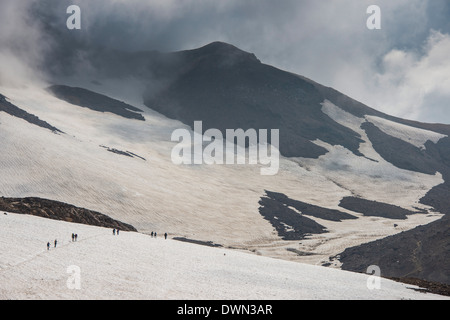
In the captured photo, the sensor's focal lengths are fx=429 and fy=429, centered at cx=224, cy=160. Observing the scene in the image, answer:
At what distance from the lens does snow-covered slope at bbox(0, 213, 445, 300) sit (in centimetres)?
2498

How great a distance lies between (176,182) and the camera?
96.1 m

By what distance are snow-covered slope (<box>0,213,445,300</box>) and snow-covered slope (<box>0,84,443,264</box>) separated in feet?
88.5

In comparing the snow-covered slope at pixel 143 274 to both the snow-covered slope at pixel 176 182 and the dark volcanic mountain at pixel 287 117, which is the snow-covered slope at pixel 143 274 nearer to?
the snow-covered slope at pixel 176 182

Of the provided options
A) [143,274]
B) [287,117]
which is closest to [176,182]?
[143,274]

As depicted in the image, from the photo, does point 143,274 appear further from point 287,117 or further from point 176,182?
point 287,117

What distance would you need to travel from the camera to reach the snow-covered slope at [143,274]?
2498cm

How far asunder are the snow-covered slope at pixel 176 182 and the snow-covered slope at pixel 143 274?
2697 centimetres

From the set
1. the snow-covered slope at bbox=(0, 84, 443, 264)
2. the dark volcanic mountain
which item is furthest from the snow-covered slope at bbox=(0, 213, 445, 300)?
the dark volcanic mountain

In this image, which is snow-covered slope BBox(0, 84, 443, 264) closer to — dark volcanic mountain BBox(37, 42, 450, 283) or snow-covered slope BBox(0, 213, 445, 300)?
dark volcanic mountain BBox(37, 42, 450, 283)

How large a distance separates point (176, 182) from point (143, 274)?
218ft

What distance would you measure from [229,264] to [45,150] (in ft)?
193
